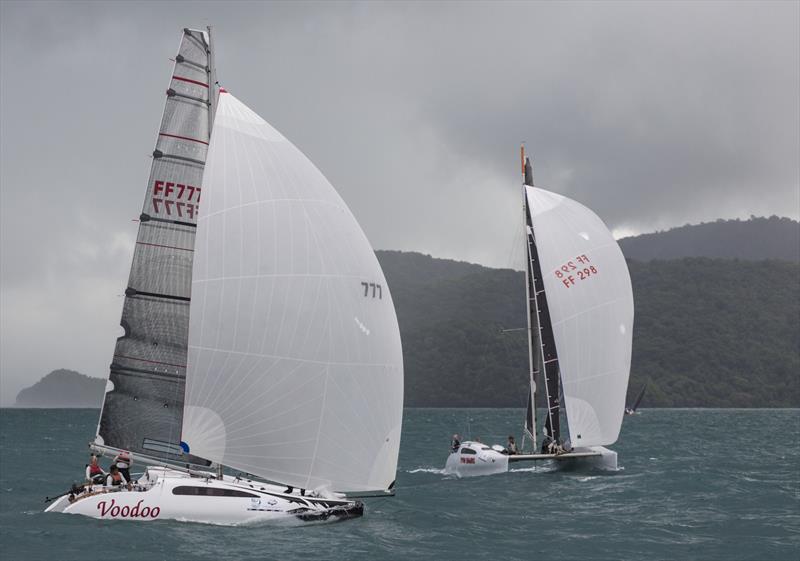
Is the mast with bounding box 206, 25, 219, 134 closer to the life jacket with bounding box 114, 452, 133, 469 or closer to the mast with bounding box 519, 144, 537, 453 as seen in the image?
the life jacket with bounding box 114, 452, 133, 469

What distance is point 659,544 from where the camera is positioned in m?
22.7

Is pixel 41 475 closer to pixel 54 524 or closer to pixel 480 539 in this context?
pixel 54 524

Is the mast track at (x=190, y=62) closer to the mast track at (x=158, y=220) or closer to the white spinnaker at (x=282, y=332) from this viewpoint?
the white spinnaker at (x=282, y=332)

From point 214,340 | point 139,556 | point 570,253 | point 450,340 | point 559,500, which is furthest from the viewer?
point 450,340

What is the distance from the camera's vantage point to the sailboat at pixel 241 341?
831 inches

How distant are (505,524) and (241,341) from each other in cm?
980

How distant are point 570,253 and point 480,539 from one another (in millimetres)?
18222

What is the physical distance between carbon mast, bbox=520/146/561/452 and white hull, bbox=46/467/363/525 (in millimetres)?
19203

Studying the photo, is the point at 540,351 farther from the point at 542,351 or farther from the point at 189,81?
the point at 189,81

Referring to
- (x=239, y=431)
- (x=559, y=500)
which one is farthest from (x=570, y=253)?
(x=239, y=431)

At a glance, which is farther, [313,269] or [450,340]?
[450,340]

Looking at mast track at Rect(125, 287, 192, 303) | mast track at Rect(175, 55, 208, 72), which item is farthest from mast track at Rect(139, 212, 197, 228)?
mast track at Rect(175, 55, 208, 72)

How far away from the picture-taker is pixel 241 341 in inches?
825

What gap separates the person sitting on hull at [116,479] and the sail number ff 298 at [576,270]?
21993mm
